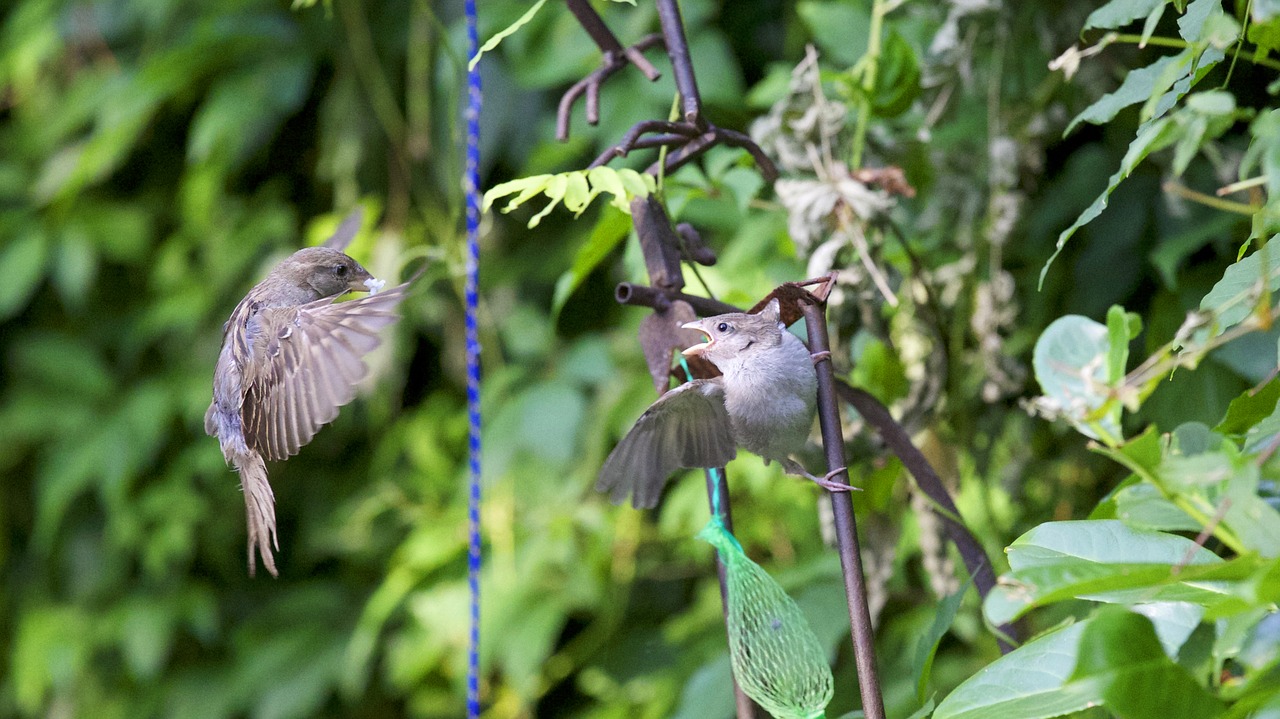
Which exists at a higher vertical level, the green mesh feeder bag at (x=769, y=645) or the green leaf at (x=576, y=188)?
the green leaf at (x=576, y=188)

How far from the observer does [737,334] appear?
0.68 metres

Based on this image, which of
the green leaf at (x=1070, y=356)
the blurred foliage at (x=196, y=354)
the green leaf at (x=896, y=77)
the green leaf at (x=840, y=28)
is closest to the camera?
the green leaf at (x=1070, y=356)

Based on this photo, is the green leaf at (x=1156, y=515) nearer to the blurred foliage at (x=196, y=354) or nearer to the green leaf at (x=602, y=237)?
the green leaf at (x=602, y=237)

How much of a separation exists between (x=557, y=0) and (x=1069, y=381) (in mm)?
1302

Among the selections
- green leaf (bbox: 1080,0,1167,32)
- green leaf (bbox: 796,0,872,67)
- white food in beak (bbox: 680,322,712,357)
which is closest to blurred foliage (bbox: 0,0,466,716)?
green leaf (bbox: 796,0,872,67)

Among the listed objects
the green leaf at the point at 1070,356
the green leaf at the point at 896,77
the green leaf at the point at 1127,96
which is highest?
the green leaf at the point at 1127,96

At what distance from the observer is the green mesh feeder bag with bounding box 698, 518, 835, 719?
67 centimetres

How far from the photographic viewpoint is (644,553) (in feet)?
5.94

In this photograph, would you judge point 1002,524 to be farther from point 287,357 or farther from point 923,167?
point 287,357

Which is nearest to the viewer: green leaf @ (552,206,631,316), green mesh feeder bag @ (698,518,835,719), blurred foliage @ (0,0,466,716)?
green mesh feeder bag @ (698,518,835,719)

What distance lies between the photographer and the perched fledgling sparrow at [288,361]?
0.60 metres

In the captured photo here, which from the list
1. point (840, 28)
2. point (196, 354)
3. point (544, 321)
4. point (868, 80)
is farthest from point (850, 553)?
point (196, 354)

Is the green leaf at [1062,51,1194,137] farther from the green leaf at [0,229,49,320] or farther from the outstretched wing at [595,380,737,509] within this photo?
the green leaf at [0,229,49,320]

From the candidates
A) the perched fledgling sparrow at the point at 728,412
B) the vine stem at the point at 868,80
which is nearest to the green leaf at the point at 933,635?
the perched fledgling sparrow at the point at 728,412
